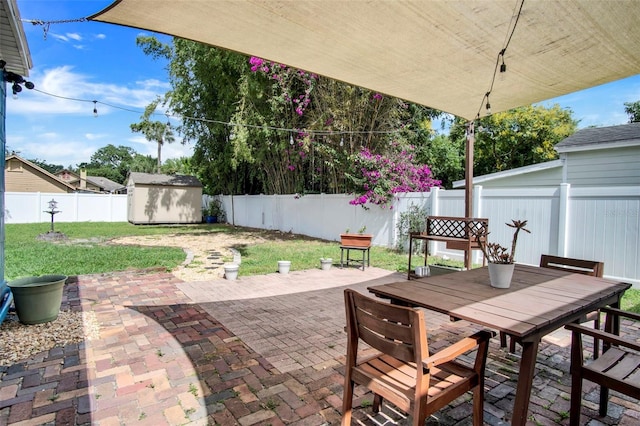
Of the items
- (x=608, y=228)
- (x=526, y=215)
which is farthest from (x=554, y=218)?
(x=608, y=228)

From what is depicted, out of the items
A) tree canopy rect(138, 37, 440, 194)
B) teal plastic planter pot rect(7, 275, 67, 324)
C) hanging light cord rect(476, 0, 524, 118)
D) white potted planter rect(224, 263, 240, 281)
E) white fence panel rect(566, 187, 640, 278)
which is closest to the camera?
hanging light cord rect(476, 0, 524, 118)

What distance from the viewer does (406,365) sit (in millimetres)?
1821

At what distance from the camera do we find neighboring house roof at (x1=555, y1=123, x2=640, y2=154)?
7.29m

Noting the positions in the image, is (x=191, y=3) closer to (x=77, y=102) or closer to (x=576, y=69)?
(x=576, y=69)

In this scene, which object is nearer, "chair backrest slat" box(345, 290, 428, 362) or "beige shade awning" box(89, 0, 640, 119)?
"chair backrest slat" box(345, 290, 428, 362)

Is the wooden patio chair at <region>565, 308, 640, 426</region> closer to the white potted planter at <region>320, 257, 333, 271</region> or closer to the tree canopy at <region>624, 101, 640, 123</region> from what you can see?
the white potted planter at <region>320, 257, 333, 271</region>

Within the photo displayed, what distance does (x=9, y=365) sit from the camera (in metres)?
2.67

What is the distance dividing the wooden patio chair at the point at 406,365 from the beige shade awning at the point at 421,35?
185cm

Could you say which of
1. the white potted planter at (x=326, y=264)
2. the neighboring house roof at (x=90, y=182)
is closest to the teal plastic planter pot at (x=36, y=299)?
the white potted planter at (x=326, y=264)

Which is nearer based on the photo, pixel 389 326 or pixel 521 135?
pixel 389 326

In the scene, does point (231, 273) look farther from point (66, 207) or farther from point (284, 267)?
point (66, 207)

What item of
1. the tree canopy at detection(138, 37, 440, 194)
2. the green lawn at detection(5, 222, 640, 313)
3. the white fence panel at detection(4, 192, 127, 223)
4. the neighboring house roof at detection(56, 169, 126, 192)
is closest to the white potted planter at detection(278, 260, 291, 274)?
the green lawn at detection(5, 222, 640, 313)

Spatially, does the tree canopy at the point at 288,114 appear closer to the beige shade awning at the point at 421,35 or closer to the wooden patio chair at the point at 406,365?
the beige shade awning at the point at 421,35

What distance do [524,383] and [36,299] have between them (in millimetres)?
4348
